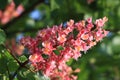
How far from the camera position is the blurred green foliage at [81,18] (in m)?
2.49

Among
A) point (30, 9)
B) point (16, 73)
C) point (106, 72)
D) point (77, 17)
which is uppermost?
point (106, 72)

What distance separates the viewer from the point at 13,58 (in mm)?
2113

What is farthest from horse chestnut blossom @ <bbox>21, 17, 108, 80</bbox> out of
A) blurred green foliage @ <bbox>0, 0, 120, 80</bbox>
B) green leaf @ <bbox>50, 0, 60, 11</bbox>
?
green leaf @ <bbox>50, 0, 60, 11</bbox>

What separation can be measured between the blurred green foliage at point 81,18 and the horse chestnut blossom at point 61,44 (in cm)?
8

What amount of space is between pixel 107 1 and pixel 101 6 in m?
0.05

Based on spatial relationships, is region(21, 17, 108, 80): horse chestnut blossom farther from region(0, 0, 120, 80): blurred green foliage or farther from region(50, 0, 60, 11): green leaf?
region(50, 0, 60, 11): green leaf

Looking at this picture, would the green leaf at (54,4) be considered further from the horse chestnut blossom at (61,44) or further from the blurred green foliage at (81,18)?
the horse chestnut blossom at (61,44)

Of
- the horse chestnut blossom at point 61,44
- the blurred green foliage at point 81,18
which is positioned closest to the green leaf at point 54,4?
the blurred green foliage at point 81,18

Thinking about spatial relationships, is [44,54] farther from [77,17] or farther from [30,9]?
[30,9]

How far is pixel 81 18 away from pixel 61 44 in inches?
43.1

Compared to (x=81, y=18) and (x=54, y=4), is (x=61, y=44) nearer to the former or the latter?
(x=54, y=4)

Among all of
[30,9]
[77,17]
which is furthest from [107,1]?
[30,9]

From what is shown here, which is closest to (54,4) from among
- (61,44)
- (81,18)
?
(81,18)

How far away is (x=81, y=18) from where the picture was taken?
121 inches
